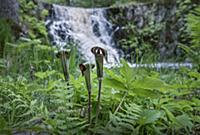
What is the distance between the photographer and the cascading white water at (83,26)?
769 centimetres

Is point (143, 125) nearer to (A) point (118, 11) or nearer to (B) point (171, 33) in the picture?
(B) point (171, 33)

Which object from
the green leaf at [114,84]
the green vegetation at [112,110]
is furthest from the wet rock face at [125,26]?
the green leaf at [114,84]

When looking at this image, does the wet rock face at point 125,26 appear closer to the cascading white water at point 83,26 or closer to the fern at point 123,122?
the cascading white water at point 83,26

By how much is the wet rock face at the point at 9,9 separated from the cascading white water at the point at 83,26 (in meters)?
2.04

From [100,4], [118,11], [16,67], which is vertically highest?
[100,4]

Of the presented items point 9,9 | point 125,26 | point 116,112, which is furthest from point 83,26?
point 116,112

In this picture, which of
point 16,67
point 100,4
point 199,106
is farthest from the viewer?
point 100,4

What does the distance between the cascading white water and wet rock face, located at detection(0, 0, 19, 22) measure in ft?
6.68

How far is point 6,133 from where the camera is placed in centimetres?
88

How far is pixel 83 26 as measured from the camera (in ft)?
28.7

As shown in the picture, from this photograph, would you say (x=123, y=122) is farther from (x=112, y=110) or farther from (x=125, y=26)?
(x=125, y=26)

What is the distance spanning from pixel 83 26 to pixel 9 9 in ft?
12.2

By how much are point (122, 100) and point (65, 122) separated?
0.67ft

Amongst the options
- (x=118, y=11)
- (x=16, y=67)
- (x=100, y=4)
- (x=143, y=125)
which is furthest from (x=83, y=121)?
(x=100, y=4)
